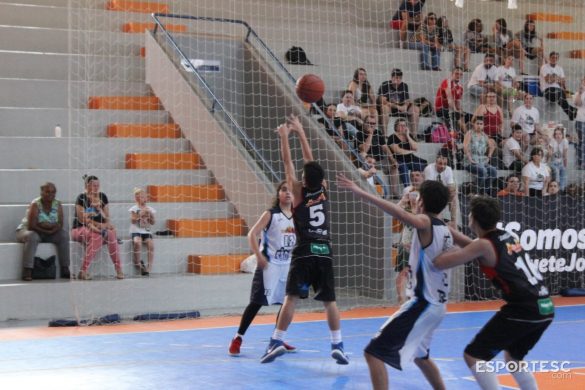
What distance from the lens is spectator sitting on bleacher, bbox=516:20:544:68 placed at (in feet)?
61.5

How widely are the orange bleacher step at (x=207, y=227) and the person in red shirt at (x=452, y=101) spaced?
436cm

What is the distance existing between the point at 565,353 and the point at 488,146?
21.5 feet

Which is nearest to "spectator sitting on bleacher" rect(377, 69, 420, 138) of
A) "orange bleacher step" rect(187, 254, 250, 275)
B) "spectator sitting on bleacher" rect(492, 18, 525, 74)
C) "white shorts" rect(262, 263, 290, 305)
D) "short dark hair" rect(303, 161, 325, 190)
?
"spectator sitting on bleacher" rect(492, 18, 525, 74)

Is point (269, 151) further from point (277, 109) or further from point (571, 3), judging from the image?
point (571, 3)

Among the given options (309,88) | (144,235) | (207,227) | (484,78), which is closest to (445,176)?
(484,78)

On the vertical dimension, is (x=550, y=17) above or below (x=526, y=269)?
above

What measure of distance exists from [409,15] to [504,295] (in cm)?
1246

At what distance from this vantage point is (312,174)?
27.3ft

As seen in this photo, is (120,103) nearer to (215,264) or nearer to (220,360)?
(215,264)

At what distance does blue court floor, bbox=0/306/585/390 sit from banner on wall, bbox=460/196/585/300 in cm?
249

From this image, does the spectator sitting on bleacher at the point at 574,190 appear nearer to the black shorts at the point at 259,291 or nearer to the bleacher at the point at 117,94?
the bleacher at the point at 117,94

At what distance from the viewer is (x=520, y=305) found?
6055 mm

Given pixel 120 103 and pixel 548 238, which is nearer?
pixel 548 238

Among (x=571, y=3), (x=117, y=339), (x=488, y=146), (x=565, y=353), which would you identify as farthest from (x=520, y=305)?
(x=571, y=3)
